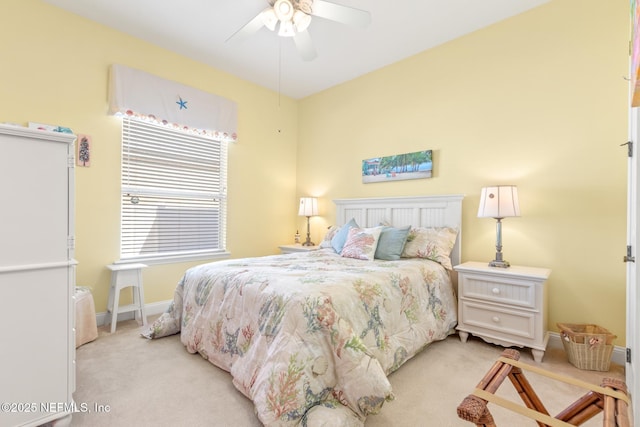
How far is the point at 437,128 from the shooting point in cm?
329

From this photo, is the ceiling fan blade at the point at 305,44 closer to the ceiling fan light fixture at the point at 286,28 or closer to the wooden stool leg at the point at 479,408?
the ceiling fan light fixture at the point at 286,28

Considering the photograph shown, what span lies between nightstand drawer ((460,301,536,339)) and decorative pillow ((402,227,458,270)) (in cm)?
42

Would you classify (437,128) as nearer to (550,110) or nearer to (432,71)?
(432,71)

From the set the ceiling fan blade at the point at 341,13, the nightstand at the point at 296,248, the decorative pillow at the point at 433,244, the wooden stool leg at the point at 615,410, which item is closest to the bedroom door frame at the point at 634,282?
the wooden stool leg at the point at 615,410

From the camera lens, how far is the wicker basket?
82.6 inches

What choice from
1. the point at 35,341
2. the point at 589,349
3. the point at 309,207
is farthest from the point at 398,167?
the point at 35,341

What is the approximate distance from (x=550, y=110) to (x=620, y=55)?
0.53 meters

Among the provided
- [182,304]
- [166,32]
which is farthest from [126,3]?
[182,304]

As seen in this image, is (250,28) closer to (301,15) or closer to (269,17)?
(269,17)

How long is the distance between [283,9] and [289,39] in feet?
3.08

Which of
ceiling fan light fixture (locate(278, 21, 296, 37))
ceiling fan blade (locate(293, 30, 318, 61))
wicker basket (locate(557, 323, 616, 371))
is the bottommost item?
wicker basket (locate(557, 323, 616, 371))

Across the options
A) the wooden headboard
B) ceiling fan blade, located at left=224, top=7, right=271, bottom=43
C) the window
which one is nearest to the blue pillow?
the wooden headboard

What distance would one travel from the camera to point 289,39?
3117 millimetres

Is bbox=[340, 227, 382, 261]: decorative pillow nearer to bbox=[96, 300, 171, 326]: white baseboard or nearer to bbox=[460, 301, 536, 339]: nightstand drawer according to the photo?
bbox=[460, 301, 536, 339]: nightstand drawer
